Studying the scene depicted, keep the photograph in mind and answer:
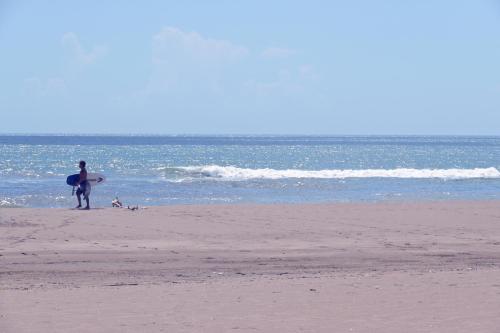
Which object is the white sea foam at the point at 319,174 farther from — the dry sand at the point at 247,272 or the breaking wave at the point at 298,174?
the dry sand at the point at 247,272

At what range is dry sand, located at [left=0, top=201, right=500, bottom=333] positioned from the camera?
7121mm

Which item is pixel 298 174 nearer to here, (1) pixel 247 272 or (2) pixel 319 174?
(2) pixel 319 174

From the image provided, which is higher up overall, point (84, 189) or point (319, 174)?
point (84, 189)

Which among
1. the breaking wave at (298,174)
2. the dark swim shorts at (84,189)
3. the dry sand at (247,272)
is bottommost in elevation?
the breaking wave at (298,174)

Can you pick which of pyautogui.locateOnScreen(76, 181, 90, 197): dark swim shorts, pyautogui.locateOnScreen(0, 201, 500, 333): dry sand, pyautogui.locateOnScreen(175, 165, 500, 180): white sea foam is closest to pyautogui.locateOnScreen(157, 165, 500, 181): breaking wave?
pyautogui.locateOnScreen(175, 165, 500, 180): white sea foam

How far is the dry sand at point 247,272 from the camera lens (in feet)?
23.4

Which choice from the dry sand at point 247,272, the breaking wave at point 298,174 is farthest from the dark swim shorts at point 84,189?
the breaking wave at point 298,174

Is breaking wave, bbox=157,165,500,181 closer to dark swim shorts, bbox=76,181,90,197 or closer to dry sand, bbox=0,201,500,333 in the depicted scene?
dark swim shorts, bbox=76,181,90,197

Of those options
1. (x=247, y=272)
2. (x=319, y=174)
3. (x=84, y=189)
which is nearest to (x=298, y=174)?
(x=319, y=174)

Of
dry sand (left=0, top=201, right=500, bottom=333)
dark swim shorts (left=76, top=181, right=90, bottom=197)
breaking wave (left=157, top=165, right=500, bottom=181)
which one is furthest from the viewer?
breaking wave (left=157, top=165, right=500, bottom=181)

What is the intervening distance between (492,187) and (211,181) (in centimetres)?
1087

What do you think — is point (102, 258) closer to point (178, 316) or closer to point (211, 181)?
point (178, 316)

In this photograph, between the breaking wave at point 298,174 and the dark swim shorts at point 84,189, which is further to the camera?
the breaking wave at point 298,174

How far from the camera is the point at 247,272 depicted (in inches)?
389
